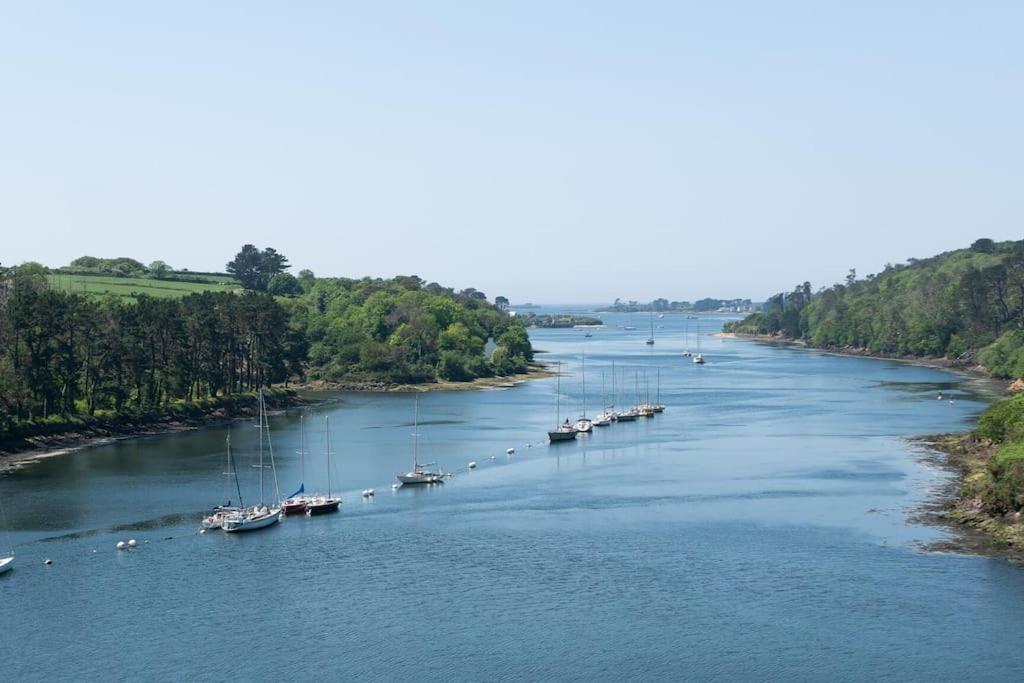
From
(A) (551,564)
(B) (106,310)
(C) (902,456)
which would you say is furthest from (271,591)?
(B) (106,310)

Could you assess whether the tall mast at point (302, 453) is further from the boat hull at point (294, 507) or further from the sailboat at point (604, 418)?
the sailboat at point (604, 418)

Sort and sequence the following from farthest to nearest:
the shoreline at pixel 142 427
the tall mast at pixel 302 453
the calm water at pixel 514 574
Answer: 1. the shoreline at pixel 142 427
2. the tall mast at pixel 302 453
3. the calm water at pixel 514 574

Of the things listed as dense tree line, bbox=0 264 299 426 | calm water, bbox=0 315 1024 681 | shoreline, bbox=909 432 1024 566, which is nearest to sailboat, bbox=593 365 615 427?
calm water, bbox=0 315 1024 681

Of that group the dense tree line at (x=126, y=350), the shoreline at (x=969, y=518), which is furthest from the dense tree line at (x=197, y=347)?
the shoreline at (x=969, y=518)

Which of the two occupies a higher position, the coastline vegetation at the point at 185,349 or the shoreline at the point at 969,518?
the coastline vegetation at the point at 185,349

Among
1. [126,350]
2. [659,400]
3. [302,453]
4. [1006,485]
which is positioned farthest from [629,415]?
[1006,485]

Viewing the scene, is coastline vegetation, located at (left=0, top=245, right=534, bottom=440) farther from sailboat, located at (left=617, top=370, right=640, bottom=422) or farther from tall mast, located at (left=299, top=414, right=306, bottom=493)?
sailboat, located at (left=617, top=370, right=640, bottom=422)

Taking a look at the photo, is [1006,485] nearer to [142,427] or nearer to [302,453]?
[302,453]
